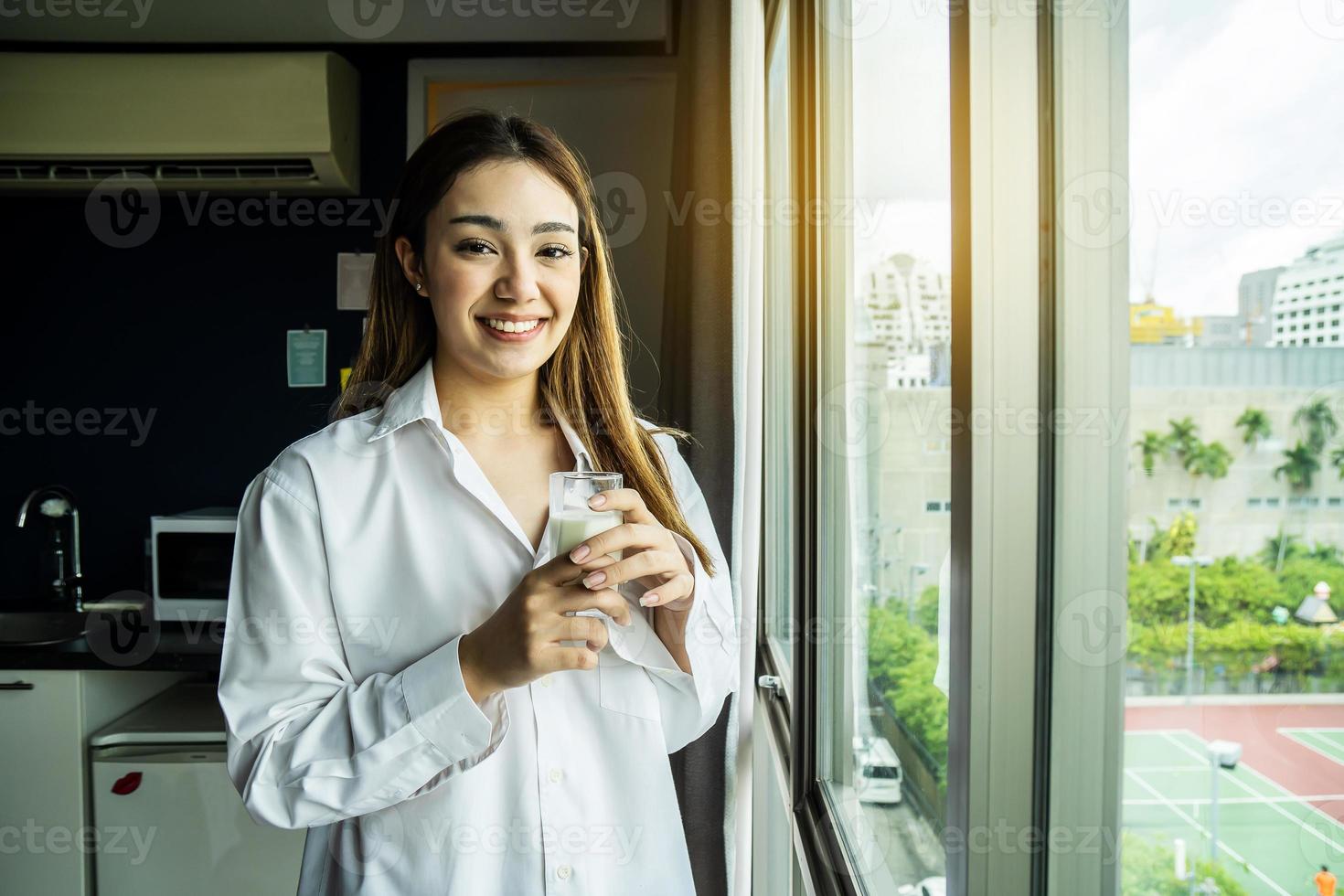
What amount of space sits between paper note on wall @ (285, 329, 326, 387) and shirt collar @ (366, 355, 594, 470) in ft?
7.27

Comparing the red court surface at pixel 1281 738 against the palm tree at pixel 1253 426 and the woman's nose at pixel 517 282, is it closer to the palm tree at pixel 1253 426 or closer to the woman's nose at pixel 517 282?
the palm tree at pixel 1253 426

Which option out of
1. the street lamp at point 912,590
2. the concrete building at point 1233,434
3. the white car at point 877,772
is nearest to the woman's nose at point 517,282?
the street lamp at point 912,590

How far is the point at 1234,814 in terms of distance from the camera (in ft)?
1.56

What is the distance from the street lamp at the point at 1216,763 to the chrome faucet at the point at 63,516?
3486 mm

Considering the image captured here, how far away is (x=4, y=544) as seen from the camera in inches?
131

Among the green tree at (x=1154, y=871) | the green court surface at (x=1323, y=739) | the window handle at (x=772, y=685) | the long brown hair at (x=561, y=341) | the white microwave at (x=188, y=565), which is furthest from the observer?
the white microwave at (x=188, y=565)

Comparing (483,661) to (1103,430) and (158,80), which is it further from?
(158,80)

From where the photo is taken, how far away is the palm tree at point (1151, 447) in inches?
21.4

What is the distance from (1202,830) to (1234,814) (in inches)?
1.7

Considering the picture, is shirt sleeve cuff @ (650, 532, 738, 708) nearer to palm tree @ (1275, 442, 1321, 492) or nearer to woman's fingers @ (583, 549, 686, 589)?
woman's fingers @ (583, 549, 686, 589)

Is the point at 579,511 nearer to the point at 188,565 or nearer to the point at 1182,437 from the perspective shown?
the point at 1182,437

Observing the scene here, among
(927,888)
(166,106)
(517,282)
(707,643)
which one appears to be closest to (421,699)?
(707,643)

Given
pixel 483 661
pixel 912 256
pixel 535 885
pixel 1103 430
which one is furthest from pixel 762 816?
pixel 1103 430

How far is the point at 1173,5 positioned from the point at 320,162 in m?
2.95
